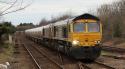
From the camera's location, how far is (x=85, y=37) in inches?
906

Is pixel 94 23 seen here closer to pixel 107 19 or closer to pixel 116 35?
pixel 116 35

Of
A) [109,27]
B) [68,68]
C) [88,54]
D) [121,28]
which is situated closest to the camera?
[68,68]

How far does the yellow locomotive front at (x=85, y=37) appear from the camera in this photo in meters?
22.6

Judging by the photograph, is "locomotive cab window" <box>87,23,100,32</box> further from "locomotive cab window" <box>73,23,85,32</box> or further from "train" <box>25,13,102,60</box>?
"locomotive cab window" <box>73,23,85,32</box>

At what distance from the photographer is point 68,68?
64.8 ft

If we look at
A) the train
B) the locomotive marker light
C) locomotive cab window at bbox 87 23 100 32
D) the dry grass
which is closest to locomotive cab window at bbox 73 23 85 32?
the train

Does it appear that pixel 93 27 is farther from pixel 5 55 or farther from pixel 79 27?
pixel 5 55

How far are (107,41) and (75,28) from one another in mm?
37530

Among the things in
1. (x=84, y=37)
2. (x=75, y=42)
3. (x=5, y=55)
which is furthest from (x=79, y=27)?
(x=5, y=55)

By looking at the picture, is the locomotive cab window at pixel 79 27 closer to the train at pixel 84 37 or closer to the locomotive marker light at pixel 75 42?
the train at pixel 84 37

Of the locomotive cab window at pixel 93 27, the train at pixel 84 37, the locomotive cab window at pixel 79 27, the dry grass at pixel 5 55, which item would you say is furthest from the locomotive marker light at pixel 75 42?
the dry grass at pixel 5 55

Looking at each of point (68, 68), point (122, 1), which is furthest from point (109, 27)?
point (68, 68)

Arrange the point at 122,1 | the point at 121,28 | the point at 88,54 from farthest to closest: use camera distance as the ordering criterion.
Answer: the point at 122,1, the point at 121,28, the point at 88,54

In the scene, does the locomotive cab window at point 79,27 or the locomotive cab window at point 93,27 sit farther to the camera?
the locomotive cab window at point 93,27
